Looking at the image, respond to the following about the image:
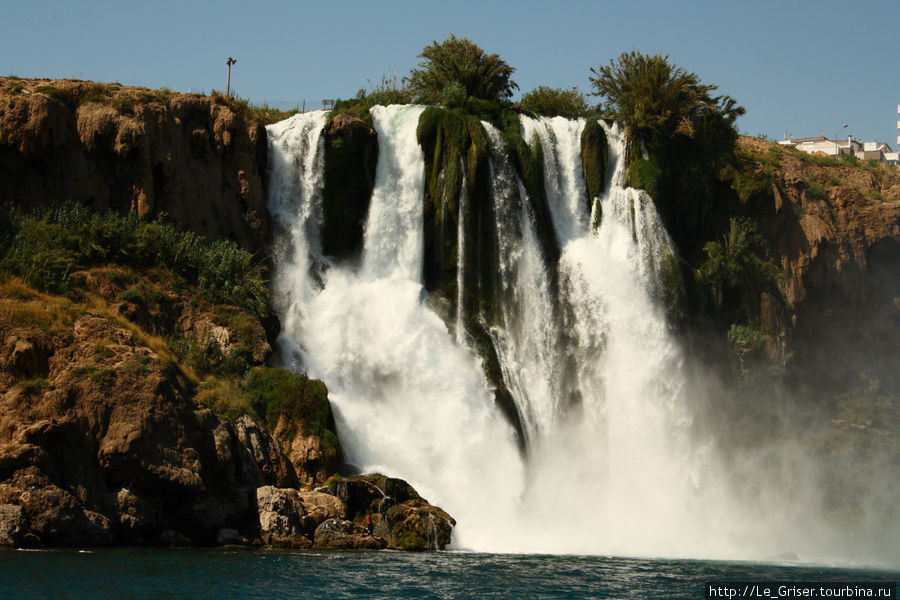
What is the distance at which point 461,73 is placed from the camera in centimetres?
4178

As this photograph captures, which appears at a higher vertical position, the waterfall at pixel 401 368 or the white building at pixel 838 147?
the white building at pixel 838 147

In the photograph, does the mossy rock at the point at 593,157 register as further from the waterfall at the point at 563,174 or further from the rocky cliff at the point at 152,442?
the rocky cliff at the point at 152,442

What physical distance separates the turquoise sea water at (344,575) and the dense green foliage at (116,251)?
30.3ft

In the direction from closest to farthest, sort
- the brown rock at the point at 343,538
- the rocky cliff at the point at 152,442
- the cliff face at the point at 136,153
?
the rocky cliff at the point at 152,442 < the brown rock at the point at 343,538 < the cliff face at the point at 136,153

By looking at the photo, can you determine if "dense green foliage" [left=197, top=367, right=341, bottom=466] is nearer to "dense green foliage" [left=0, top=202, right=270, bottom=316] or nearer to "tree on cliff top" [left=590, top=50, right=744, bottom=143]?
"dense green foliage" [left=0, top=202, right=270, bottom=316]

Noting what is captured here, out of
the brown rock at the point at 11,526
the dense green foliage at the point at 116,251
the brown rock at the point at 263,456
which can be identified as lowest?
the brown rock at the point at 11,526

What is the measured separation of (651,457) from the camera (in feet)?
117

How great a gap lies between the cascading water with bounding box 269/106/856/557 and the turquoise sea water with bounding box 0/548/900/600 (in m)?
4.88

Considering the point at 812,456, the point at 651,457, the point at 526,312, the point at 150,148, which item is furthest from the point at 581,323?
the point at 150,148

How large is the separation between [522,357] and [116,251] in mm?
13458

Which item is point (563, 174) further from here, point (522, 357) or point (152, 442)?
point (152, 442)

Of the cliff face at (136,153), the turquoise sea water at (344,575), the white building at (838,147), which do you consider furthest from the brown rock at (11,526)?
the white building at (838,147)

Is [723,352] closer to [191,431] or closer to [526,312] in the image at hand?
[526,312]

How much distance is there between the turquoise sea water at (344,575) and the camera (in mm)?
17938
